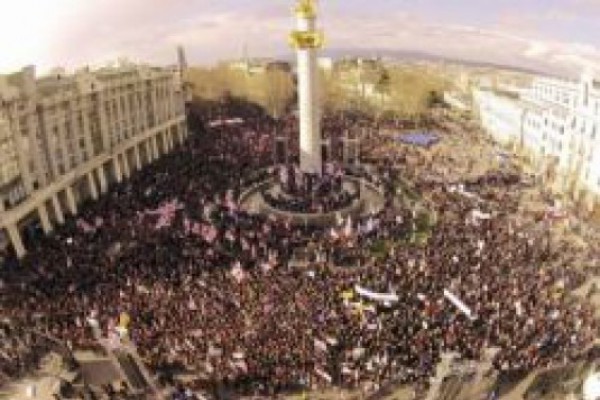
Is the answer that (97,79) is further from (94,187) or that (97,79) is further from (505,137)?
(505,137)

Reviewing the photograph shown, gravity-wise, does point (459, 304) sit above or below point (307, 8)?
below

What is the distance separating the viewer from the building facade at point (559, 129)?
1683 inches

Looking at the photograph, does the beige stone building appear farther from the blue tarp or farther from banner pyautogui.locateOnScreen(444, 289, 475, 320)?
the blue tarp

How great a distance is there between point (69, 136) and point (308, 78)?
1533 centimetres

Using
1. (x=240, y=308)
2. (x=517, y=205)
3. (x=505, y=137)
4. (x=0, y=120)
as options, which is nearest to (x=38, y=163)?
(x=0, y=120)

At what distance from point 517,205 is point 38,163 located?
1109 inches

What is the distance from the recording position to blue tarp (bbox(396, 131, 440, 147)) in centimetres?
5525

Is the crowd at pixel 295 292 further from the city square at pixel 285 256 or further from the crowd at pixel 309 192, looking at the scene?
the crowd at pixel 309 192

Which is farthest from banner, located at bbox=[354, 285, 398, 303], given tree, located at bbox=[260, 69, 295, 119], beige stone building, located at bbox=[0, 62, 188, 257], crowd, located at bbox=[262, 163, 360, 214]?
tree, located at bbox=[260, 69, 295, 119]

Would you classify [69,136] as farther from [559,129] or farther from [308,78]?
[559,129]

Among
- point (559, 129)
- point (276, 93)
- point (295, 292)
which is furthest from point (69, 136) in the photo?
point (276, 93)

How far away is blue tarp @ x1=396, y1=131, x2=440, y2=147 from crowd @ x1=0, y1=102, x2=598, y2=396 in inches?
762

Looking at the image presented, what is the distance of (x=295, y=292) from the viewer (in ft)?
80.8

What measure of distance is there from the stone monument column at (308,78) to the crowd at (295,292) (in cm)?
691
